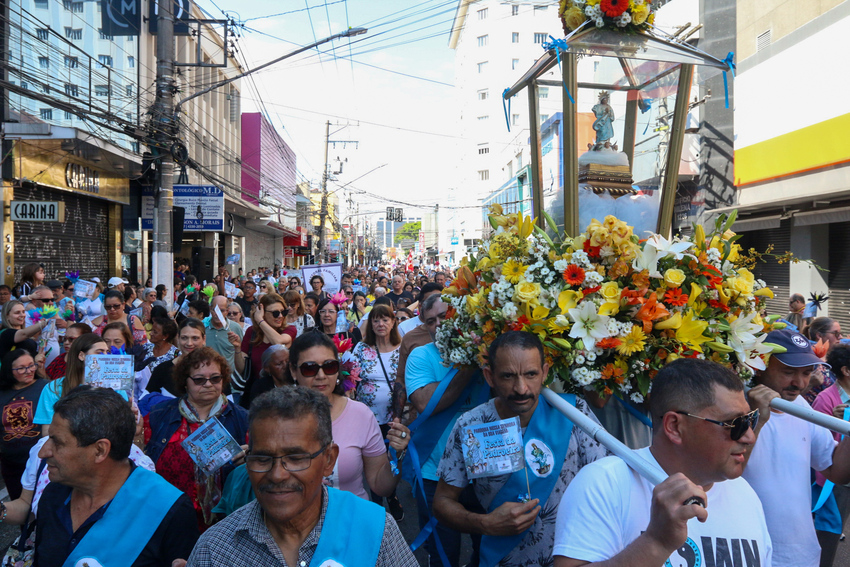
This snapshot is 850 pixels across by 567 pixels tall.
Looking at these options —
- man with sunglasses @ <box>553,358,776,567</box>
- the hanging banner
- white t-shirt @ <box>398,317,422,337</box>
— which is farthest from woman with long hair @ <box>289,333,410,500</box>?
the hanging banner

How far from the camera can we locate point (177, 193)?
48.0 ft


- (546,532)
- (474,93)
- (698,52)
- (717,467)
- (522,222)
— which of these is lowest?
(546,532)

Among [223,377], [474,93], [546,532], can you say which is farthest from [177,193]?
[474,93]

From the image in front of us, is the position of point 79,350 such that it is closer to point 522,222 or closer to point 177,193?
point 522,222

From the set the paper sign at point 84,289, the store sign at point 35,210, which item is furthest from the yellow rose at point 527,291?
the store sign at point 35,210

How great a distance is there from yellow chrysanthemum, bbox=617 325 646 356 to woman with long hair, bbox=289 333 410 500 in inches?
47.6

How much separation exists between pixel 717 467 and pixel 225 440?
206 cm

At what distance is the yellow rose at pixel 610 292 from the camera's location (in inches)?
117

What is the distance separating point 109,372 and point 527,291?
2.55m

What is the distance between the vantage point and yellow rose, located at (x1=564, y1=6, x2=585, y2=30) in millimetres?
3557

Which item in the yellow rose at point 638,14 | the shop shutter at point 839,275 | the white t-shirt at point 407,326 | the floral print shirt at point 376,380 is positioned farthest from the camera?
the shop shutter at point 839,275

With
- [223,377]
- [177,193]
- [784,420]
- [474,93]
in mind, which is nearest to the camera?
[784,420]

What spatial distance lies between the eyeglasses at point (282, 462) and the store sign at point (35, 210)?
11648 millimetres

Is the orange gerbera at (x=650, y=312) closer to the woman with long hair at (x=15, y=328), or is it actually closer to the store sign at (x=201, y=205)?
the woman with long hair at (x=15, y=328)
